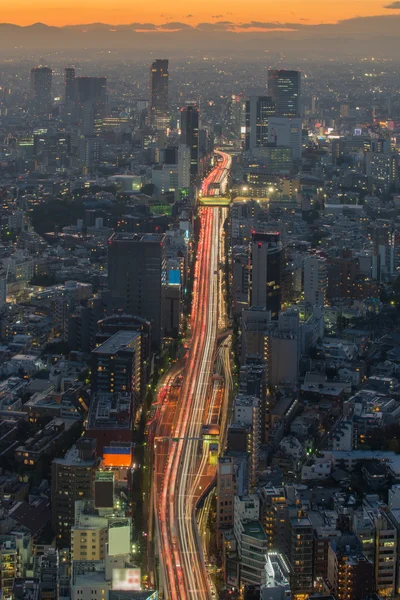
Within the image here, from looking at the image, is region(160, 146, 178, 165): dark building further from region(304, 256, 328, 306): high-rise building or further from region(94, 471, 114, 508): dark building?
region(94, 471, 114, 508): dark building

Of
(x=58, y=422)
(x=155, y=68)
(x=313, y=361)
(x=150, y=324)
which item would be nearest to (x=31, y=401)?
(x=58, y=422)

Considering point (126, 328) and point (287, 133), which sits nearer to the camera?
point (126, 328)

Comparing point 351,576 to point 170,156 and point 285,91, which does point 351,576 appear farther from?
point 285,91

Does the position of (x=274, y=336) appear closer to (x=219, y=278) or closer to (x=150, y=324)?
(x=150, y=324)

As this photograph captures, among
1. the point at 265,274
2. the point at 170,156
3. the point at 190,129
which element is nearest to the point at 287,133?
the point at 190,129

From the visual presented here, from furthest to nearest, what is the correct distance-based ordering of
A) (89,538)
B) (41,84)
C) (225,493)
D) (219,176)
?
1. (41,84)
2. (219,176)
3. (225,493)
4. (89,538)

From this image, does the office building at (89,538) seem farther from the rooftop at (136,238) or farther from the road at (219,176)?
the road at (219,176)
